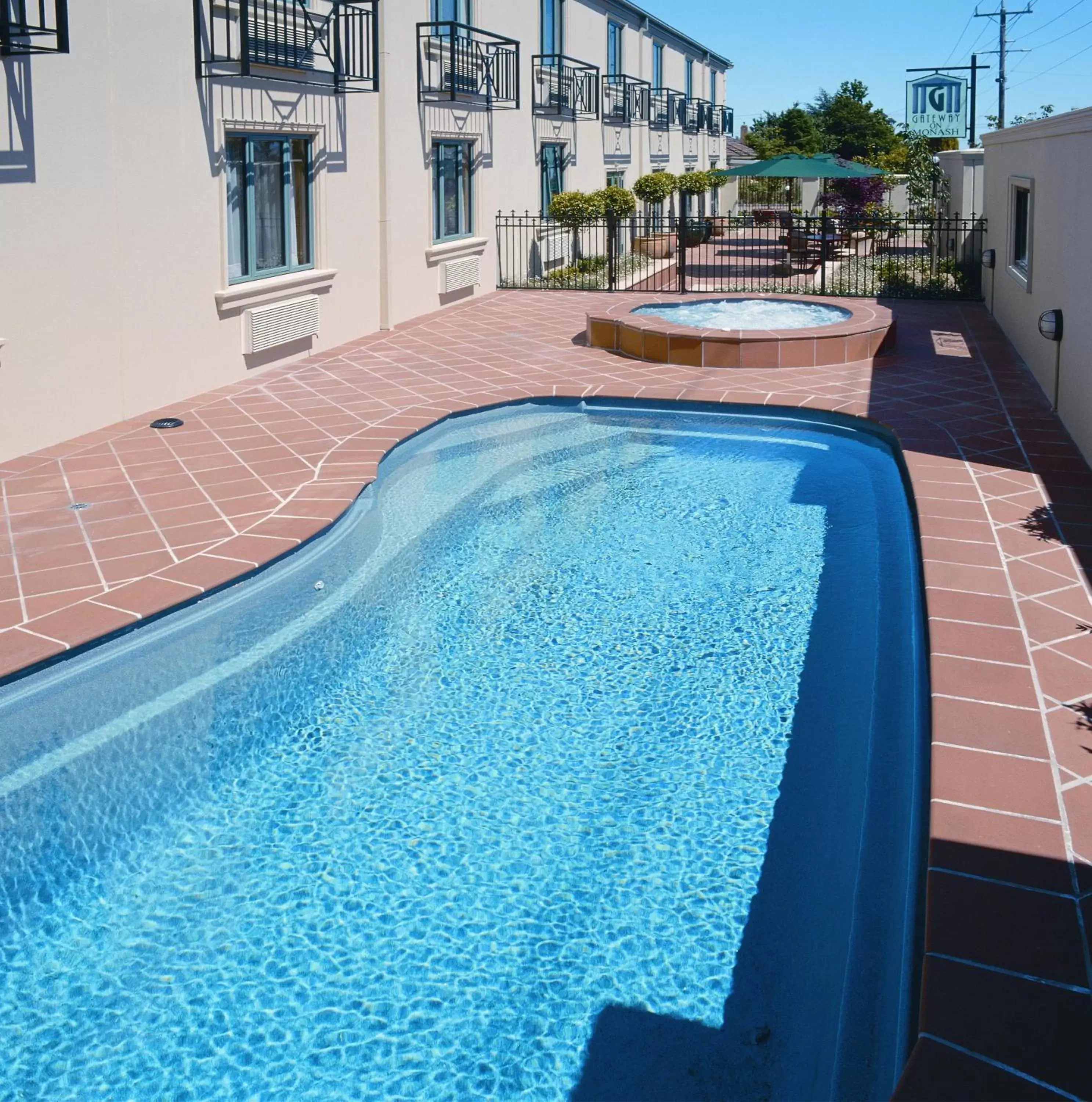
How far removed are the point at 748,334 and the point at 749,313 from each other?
83.9 inches

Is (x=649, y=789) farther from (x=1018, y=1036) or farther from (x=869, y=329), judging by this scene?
(x=869, y=329)

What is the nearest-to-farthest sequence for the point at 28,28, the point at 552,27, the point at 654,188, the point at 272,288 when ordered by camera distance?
1. the point at 28,28
2. the point at 272,288
3. the point at 552,27
4. the point at 654,188

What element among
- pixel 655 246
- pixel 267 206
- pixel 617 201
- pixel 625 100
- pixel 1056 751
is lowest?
pixel 1056 751

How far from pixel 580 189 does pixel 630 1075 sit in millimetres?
21448

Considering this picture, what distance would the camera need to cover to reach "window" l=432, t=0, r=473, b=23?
589 inches

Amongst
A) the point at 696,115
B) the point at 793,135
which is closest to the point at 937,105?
the point at 696,115

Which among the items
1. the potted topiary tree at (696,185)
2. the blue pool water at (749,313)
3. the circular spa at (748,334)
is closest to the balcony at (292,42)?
the circular spa at (748,334)

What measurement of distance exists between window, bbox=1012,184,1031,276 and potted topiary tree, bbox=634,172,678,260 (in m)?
10.9

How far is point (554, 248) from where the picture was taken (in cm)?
2064

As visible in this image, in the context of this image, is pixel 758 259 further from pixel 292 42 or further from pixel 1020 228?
pixel 292 42

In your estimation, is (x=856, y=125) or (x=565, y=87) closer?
(x=565, y=87)

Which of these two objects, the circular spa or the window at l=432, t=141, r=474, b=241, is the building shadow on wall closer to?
the circular spa

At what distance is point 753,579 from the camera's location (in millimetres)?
6676

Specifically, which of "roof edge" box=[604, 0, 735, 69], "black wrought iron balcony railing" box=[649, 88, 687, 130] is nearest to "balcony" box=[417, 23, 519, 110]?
"roof edge" box=[604, 0, 735, 69]
